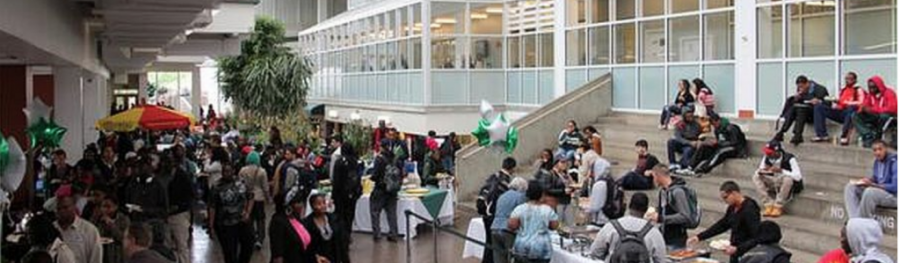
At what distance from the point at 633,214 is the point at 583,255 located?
1.25 meters

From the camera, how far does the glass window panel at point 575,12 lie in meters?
24.7

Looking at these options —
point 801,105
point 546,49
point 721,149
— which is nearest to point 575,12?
point 546,49

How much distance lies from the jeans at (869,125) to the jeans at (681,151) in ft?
9.31

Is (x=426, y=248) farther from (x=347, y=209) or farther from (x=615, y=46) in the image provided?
(x=615, y=46)

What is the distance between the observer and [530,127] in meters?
21.0

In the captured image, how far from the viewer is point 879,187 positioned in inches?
462

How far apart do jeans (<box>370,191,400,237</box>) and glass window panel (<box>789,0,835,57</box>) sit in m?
8.09

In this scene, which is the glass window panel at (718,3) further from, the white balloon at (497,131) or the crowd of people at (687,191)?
the white balloon at (497,131)

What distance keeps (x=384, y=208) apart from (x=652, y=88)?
8.68 meters

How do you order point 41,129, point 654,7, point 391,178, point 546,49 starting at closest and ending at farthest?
point 391,178 < point 41,129 < point 654,7 < point 546,49

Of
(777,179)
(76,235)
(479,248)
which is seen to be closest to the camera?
(76,235)

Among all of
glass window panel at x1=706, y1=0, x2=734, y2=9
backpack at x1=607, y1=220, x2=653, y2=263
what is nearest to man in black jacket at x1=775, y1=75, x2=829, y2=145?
glass window panel at x1=706, y1=0, x2=734, y2=9

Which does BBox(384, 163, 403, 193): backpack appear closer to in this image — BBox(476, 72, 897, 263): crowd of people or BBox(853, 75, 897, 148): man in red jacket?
BBox(476, 72, 897, 263): crowd of people

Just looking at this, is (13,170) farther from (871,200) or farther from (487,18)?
(487,18)
